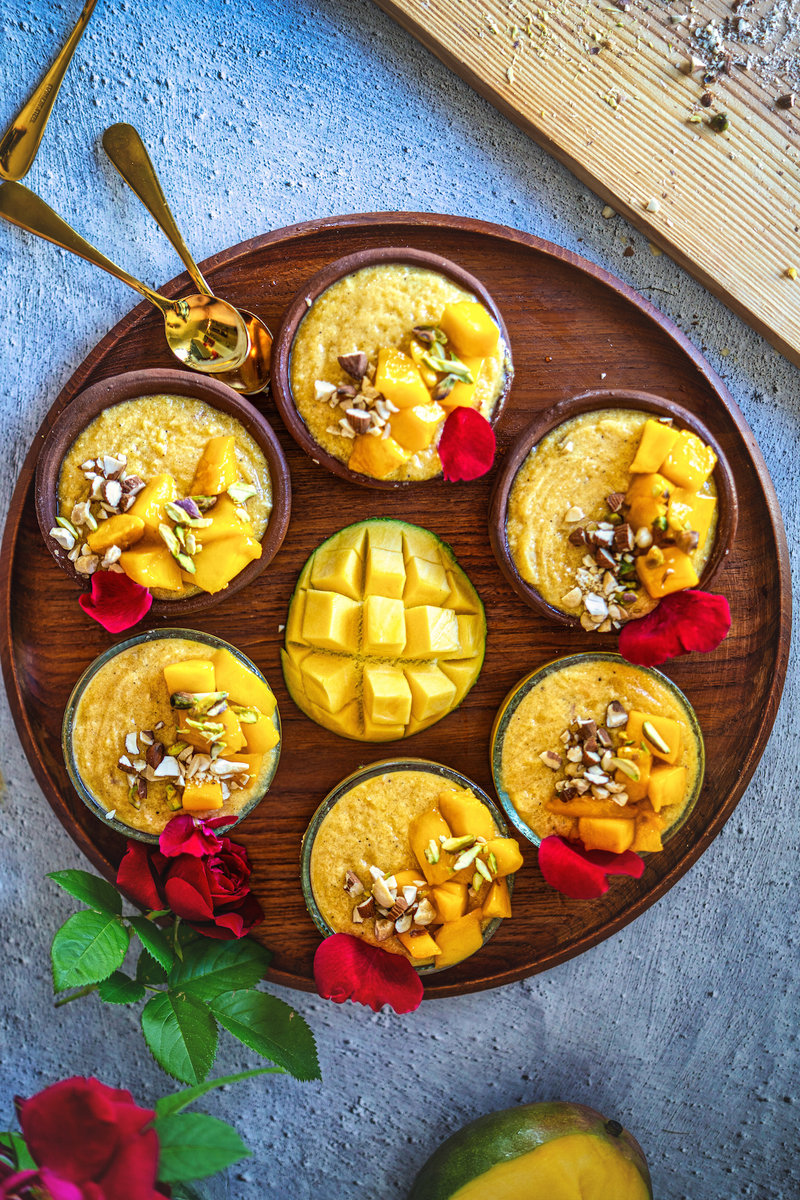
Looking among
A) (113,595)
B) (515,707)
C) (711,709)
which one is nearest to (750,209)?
(711,709)

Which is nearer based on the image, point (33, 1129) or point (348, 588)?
point (33, 1129)

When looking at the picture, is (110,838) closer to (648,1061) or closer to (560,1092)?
(560,1092)

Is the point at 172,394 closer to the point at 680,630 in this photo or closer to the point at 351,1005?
the point at 680,630

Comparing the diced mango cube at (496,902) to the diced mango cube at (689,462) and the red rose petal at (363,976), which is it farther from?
the diced mango cube at (689,462)

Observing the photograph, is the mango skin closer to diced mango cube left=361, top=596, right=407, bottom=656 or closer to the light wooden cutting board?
diced mango cube left=361, top=596, right=407, bottom=656

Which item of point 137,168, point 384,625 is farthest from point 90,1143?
Answer: point 137,168
